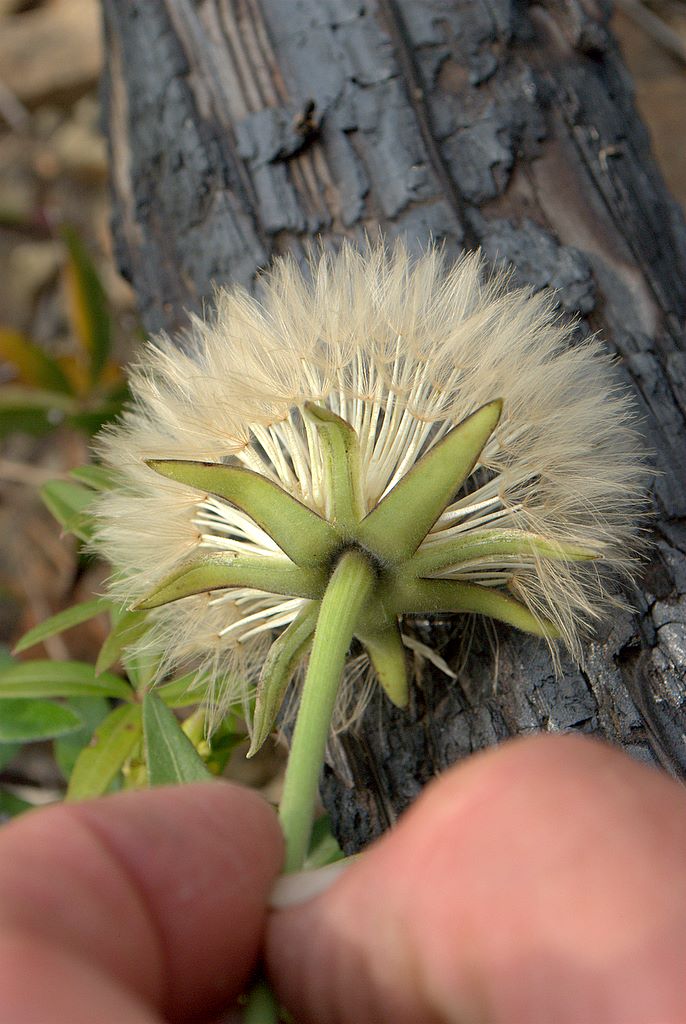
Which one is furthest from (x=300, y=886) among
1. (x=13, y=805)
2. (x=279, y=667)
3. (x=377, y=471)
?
(x=13, y=805)

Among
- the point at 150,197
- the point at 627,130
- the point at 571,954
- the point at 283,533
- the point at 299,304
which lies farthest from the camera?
the point at 150,197

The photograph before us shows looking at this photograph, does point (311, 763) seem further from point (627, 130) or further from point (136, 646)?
point (627, 130)

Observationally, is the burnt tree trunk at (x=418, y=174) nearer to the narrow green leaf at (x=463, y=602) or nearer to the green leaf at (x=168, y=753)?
the narrow green leaf at (x=463, y=602)

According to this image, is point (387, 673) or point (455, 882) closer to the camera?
point (455, 882)

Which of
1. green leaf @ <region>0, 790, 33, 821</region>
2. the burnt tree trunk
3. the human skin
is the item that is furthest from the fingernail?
green leaf @ <region>0, 790, 33, 821</region>

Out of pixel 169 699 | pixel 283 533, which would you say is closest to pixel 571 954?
pixel 283 533

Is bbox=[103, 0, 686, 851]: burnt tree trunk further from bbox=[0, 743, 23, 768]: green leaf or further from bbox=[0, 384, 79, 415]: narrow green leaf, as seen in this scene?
bbox=[0, 384, 79, 415]: narrow green leaf

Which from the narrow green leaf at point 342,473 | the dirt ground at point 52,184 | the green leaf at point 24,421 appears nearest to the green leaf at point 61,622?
the narrow green leaf at point 342,473

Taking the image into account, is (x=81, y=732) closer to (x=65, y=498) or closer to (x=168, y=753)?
(x=65, y=498)
